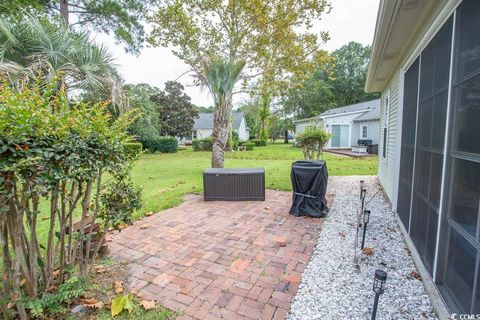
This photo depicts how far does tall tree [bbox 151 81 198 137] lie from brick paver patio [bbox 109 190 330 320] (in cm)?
2117

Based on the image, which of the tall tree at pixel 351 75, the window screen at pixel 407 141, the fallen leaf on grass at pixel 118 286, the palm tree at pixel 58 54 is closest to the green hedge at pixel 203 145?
the palm tree at pixel 58 54

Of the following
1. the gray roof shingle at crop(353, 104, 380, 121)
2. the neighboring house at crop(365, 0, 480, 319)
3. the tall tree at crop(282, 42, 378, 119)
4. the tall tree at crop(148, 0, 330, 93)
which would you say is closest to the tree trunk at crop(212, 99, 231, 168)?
the tall tree at crop(148, 0, 330, 93)

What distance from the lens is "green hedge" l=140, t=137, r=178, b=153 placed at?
19.9m

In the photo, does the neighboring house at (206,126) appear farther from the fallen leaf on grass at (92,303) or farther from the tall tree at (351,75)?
the fallen leaf on grass at (92,303)

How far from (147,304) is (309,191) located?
322cm

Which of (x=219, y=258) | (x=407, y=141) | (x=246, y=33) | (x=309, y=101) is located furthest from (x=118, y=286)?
(x=309, y=101)

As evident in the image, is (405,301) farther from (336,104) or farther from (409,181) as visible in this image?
(336,104)

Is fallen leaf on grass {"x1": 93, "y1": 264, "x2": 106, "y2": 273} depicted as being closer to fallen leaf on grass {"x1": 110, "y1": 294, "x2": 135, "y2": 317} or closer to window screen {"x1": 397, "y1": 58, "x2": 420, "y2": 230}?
fallen leaf on grass {"x1": 110, "y1": 294, "x2": 135, "y2": 317}

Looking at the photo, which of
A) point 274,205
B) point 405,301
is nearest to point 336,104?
point 274,205

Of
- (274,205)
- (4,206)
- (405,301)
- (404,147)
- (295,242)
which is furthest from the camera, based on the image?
(274,205)

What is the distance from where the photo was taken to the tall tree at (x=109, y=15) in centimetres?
970

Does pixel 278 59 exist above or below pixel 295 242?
above

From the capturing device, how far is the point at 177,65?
9.73 m

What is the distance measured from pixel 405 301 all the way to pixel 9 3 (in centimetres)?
997
